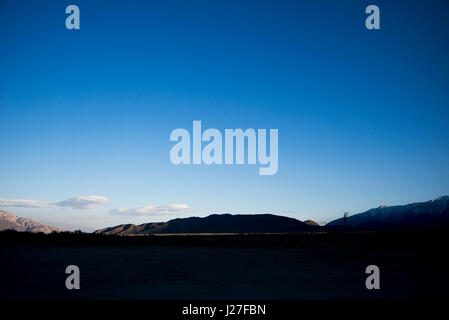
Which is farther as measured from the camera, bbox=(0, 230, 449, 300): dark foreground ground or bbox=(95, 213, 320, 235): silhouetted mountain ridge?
bbox=(95, 213, 320, 235): silhouetted mountain ridge

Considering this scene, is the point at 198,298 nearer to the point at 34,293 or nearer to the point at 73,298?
the point at 73,298

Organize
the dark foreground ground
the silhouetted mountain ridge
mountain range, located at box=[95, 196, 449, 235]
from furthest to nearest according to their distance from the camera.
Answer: the silhouetted mountain ridge → mountain range, located at box=[95, 196, 449, 235] → the dark foreground ground

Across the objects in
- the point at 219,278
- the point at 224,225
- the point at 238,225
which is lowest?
the point at 224,225

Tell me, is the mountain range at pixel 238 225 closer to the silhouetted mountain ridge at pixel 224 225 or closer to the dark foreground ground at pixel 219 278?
the silhouetted mountain ridge at pixel 224 225

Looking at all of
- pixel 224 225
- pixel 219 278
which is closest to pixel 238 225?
pixel 224 225

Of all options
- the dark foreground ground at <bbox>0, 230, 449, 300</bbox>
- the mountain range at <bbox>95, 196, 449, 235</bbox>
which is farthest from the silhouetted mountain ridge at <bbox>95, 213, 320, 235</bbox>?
the dark foreground ground at <bbox>0, 230, 449, 300</bbox>

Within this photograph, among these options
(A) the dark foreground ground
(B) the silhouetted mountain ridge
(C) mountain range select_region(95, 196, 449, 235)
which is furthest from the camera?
(B) the silhouetted mountain ridge

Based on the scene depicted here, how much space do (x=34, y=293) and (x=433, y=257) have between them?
2091 centimetres

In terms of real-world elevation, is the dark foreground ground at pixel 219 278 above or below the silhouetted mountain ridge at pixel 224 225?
above

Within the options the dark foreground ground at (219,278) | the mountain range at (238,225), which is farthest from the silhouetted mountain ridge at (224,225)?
the dark foreground ground at (219,278)

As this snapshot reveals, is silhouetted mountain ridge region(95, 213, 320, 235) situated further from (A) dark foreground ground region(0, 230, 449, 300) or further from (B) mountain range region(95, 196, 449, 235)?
(A) dark foreground ground region(0, 230, 449, 300)

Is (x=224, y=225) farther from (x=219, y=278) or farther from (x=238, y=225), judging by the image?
(x=219, y=278)
